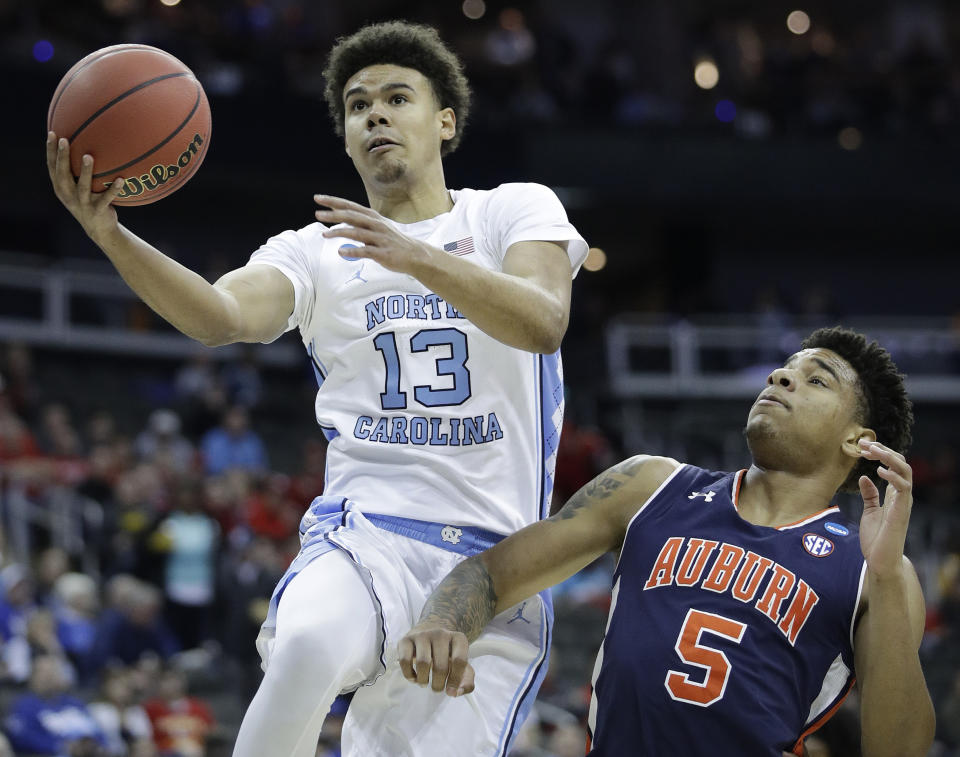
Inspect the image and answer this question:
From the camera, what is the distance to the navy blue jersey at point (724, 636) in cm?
405

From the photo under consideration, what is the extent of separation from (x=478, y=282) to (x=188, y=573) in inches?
343

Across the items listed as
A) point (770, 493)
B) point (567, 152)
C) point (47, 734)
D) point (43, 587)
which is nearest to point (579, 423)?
point (567, 152)

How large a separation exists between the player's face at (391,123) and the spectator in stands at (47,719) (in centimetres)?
593

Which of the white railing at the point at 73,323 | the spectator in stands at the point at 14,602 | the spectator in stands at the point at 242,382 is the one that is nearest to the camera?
the spectator in stands at the point at 14,602

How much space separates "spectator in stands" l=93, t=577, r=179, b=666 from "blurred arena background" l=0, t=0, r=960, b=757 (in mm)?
19

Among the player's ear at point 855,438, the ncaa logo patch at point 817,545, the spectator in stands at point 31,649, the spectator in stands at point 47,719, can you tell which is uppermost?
the player's ear at point 855,438

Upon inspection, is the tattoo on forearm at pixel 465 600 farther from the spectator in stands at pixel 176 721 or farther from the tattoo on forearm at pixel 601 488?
the spectator in stands at pixel 176 721

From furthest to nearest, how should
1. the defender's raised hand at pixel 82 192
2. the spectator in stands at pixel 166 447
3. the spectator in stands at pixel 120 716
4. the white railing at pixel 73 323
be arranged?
1. the white railing at pixel 73 323
2. the spectator in stands at pixel 166 447
3. the spectator in stands at pixel 120 716
4. the defender's raised hand at pixel 82 192

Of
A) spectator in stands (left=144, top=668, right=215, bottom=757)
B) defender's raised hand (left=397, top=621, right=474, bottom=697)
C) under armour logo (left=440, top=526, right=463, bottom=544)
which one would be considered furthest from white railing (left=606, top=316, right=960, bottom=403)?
defender's raised hand (left=397, top=621, right=474, bottom=697)

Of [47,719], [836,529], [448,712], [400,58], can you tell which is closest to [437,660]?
[448,712]

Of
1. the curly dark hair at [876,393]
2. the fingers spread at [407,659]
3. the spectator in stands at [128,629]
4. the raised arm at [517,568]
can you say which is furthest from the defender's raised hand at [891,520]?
the spectator in stands at [128,629]

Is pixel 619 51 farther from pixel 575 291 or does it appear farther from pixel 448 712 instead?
pixel 448 712

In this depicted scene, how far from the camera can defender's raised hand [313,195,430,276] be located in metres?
3.71

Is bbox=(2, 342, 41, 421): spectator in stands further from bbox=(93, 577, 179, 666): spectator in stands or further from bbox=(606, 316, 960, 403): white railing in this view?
bbox=(606, 316, 960, 403): white railing
